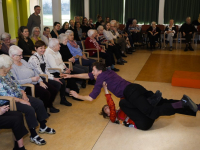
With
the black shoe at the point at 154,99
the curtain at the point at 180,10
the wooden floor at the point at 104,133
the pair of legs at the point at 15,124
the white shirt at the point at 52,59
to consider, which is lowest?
the wooden floor at the point at 104,133

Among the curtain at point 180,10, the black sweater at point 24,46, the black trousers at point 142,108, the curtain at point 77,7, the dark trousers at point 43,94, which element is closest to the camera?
the black trousers at point 142,108

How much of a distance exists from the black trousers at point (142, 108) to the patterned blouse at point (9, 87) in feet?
4.50

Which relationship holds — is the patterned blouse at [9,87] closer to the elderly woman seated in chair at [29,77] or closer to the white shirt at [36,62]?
the elderly woman seated in chair at [29,77]

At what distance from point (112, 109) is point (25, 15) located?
38.0 ft

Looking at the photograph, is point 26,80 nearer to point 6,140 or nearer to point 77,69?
point 6,140

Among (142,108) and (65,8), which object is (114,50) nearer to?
(142,108)

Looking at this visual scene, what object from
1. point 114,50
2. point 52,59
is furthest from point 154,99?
point 114,50

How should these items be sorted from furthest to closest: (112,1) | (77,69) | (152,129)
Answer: (112,1) < (77,69) < (152,129)

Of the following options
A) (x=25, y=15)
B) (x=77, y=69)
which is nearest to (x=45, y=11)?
(x=25, y=15)

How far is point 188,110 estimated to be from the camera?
2963 millimetres

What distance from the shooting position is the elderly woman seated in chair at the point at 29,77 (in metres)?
3.20

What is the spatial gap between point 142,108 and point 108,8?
398 inches

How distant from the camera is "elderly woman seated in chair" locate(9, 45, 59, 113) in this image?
10.5 ft

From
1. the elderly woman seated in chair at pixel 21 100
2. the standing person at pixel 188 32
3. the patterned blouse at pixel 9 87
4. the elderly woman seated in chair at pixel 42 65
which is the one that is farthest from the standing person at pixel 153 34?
the patterned blouse at pixel 9 87
